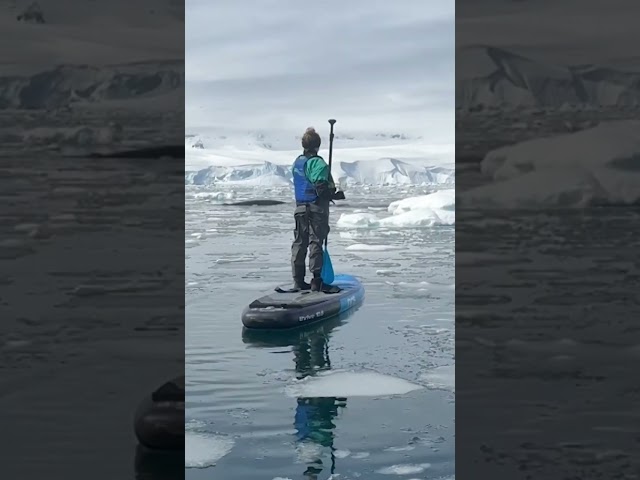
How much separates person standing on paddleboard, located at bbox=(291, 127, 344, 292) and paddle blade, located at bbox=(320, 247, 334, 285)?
0.07 m

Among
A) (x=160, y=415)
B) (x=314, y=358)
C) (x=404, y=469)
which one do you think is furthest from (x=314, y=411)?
(x=160, y=415)

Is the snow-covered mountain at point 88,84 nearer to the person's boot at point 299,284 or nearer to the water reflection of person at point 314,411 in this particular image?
the water reflection of person at point 314,411

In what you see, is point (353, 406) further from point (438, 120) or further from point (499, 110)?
point (438, 120)

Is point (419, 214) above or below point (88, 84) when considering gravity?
below

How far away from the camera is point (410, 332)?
38.0 ft

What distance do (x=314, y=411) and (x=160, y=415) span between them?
190 inches

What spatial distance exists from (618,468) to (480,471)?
1.04ft

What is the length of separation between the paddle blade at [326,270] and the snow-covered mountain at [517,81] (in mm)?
4351

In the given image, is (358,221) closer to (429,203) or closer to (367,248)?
(367,248)

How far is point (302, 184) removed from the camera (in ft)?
19.4

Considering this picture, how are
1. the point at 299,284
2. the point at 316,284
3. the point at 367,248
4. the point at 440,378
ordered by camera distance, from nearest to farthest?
the point at 299,284
the point at 316,284
the point at 440,378
the point at 367,248

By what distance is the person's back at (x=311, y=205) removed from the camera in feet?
18.9

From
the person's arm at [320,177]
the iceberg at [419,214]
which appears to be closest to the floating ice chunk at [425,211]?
the iceberg at [419,214]

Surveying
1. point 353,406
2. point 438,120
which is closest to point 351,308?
point 353,406
